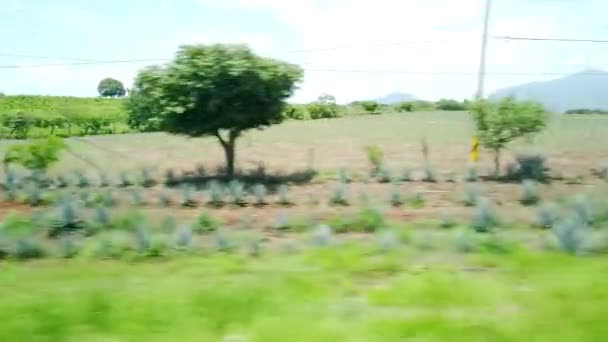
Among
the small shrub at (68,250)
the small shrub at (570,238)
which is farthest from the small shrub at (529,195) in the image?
the small shrub at (68,250)

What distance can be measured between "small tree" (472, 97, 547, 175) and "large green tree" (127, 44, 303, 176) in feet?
26.1

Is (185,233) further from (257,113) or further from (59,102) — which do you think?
(59,102)

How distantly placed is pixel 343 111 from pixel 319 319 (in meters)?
61.5

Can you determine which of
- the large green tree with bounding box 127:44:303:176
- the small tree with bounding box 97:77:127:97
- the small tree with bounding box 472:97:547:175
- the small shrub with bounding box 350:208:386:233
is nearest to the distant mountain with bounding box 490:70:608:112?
the small tree with bounding box 472:97:547:175

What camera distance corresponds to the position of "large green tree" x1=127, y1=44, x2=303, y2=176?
82.3ft

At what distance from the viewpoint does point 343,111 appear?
219 ft

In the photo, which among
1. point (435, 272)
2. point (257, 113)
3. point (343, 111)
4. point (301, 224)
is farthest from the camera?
point (343, 111)

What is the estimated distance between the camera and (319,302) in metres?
6.52

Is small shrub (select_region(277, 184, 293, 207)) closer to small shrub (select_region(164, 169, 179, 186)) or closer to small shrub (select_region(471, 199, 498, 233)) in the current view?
small shrub (select_region(164, 169, 179, 186))

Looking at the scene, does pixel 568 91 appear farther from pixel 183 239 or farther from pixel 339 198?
pixel 183 239

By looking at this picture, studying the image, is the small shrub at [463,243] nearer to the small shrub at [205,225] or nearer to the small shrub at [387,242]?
the small shrub at [387,242]

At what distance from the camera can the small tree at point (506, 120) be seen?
83.6 feet

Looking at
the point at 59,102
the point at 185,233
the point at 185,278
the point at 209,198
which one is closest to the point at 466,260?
the point at 185,278

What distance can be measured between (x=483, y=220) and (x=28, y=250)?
957 cm
